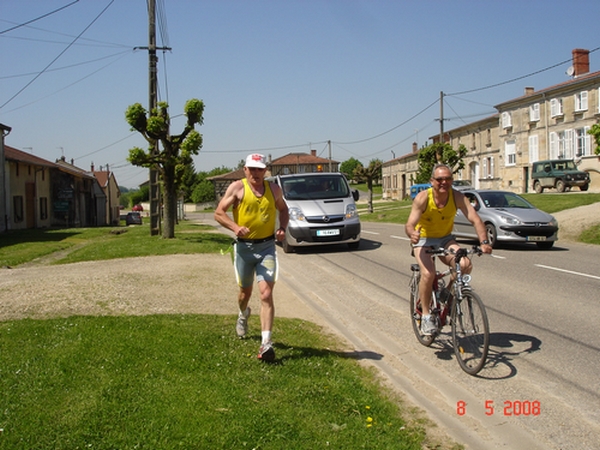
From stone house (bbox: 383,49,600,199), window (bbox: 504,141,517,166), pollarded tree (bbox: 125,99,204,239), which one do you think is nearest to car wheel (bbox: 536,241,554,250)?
pollarded tree (bbox: 125,99,204,239)

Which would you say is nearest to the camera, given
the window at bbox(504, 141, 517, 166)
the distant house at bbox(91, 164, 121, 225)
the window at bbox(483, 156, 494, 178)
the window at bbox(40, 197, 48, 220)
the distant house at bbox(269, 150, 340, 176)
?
the window at bbox(40, 197, 48, 220)

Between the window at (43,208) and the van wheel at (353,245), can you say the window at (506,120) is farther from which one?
the van wheel at (353,245)

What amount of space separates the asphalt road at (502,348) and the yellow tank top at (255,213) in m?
1.56

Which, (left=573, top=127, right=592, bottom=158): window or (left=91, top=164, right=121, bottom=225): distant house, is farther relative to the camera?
(left=91, top=164, right=121, bottom=225): distant house

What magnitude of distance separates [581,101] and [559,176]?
24.7 ft

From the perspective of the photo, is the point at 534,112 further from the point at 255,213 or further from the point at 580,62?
the point at 255,213

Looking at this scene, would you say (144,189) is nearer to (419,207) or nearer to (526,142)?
(526,142)

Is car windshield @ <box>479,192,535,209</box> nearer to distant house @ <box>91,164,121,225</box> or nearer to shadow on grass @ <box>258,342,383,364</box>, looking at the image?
shadow on grass @ <box>258,342,383,364</box>

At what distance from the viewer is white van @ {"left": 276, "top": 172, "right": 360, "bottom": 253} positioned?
50.7ft

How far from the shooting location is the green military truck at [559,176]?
122ft

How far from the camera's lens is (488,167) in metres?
56.8

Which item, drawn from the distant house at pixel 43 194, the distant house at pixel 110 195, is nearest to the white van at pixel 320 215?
the distant house at pixel 43 194

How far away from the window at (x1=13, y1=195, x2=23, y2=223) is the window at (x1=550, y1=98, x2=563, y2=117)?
36.5 metres

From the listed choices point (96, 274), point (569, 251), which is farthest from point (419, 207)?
point (569, 251)
